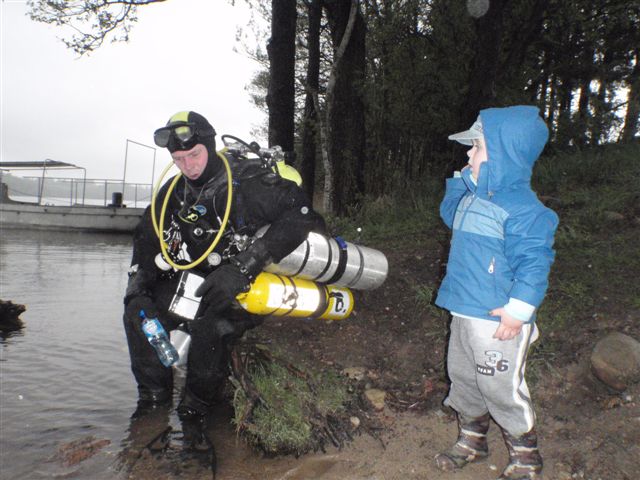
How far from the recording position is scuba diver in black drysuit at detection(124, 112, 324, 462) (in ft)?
11.3

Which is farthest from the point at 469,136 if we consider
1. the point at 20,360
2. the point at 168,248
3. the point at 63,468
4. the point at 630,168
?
the point at 630,168

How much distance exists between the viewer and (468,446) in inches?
108

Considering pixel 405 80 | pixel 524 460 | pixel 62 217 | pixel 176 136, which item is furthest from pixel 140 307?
pixel 62 217

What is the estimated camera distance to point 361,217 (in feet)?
24.7

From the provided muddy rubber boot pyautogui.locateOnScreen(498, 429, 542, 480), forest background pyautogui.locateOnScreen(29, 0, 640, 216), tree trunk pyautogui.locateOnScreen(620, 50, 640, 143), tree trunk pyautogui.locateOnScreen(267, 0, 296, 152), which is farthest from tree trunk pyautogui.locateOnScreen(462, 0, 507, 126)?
tree trunk pyautogui.locateOnScreen(620, 50, 640, 143)

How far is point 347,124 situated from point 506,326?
6.68 metres

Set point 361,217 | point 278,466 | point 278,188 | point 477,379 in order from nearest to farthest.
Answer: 1. point 477,379
2. point 278,466
3. point 278,188
4. point 361,217

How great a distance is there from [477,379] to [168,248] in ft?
7.78

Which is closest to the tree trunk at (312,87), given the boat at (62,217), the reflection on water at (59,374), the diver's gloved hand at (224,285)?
the reflection on water at (59,374)

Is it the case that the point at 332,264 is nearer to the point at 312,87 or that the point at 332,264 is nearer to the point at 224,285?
the point at 224,285

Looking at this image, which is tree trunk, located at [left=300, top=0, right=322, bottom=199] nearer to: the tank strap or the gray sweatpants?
the tank strap

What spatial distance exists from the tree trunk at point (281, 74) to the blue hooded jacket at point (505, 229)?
18.3 feet

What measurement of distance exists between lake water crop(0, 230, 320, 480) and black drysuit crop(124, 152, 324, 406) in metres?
0.33

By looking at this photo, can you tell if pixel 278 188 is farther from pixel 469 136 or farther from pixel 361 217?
pixel 361 217
